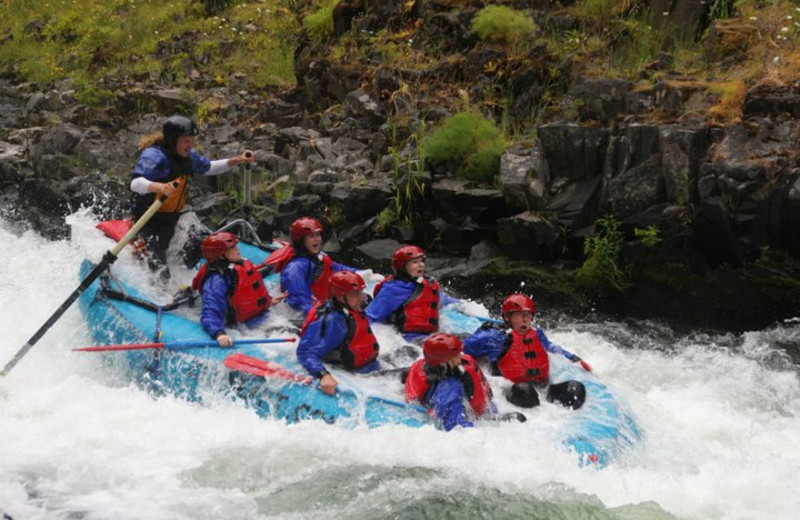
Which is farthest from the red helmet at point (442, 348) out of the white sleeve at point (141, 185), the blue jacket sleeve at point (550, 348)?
the white sleeve at point (141, 185)

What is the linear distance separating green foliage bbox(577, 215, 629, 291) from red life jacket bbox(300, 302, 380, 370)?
3192 mm

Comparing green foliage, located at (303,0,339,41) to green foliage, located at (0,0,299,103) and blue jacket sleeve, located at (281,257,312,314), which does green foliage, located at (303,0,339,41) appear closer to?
green foliage, located at (0,0,299,103)

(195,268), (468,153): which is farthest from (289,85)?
(195,268)

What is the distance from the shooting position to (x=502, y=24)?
34.7 ft

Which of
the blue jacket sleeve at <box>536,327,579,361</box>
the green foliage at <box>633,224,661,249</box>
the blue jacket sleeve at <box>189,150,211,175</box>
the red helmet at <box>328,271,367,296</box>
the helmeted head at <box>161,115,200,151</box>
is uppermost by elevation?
the helmeted head at <box>161,115,200,151</box>

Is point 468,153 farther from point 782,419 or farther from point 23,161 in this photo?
point 23,161

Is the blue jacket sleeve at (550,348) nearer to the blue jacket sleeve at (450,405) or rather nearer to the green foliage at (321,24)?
the blue jacket sleeve at (450,405)

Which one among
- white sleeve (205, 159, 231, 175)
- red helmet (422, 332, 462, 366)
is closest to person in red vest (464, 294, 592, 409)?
red helmet (422, 332, 462, 366)

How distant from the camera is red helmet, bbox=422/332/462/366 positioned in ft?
15.8

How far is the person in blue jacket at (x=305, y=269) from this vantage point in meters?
6.45

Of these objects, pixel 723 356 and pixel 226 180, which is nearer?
pixel 723 356

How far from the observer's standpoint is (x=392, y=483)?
4789 millimetres

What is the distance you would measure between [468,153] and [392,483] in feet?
16.7

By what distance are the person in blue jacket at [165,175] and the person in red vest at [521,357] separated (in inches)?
107
